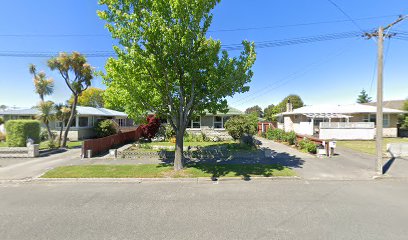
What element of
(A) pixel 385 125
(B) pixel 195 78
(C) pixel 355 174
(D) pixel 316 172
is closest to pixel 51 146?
(B) pixel 195 78

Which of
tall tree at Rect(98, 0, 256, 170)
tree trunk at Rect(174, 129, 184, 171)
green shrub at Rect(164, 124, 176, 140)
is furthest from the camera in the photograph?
green shrub at Rect(164, 124, 176, 140)

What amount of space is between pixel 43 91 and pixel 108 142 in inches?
289

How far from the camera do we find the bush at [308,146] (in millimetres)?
14117

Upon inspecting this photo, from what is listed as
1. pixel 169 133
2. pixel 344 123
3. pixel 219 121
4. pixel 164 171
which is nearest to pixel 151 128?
pixel 169 133

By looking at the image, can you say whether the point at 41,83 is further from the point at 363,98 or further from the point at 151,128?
the point at 363,98

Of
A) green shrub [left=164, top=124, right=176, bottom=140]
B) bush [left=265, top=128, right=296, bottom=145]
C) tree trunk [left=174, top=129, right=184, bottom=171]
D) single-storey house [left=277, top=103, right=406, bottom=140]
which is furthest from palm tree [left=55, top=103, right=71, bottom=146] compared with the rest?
single-storey house [left=277, top=103, right=406, bottom=140]

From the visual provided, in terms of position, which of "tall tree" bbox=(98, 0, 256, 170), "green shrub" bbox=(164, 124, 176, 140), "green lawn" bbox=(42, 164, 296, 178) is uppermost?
"tall tree" bbox=(98, 0, 256, 170)

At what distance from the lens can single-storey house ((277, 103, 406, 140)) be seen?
2327cm

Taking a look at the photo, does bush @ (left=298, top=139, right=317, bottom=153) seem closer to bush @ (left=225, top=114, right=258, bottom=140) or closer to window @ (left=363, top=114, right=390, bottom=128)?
bush @ (left=225, top=114, right=258, bottom=140)

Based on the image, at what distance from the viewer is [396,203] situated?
6250 mm

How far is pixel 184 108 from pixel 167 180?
128 inches

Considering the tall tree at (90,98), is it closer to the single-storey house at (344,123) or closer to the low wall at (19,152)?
the low wall at (19,152)

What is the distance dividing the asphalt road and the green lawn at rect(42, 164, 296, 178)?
2.76 ft

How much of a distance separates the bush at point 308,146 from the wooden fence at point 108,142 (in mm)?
14236
